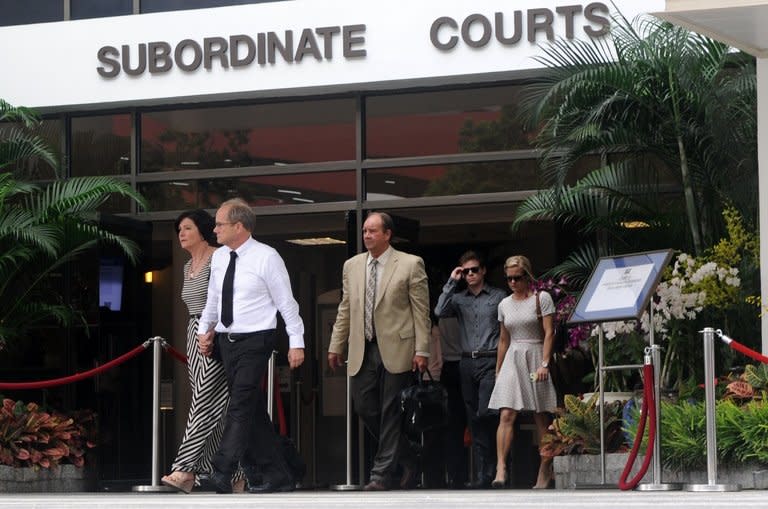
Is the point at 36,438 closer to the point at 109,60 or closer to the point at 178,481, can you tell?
the point at 178,481

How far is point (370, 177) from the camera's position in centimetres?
1547

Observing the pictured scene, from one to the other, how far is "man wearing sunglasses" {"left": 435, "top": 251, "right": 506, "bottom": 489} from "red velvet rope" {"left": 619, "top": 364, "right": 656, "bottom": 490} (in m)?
2.40

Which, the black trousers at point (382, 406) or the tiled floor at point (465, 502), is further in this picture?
the black trousers at point (382, 406)

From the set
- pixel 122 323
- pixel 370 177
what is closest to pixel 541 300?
pixel 370 177

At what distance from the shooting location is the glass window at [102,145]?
1620 centimetres

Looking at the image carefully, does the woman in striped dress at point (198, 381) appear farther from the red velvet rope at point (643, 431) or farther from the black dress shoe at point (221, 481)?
the red velvet rope at point (643, 431)

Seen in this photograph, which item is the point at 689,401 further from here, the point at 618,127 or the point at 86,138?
the point at 86,138

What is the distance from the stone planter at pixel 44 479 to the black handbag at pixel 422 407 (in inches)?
121

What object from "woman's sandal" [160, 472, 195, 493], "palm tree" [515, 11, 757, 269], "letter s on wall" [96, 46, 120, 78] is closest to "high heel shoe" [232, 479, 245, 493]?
"woman's sandal" [160, 472, 195, 493]

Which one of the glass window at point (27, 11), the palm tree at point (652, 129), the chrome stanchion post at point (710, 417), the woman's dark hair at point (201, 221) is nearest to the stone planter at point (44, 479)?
the woman's dark hair at point (201, 221)

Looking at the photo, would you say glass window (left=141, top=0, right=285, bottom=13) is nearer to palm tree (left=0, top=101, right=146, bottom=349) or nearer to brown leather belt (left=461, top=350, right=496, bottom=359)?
palm tree (left=0, top=101, right=146, bottom=349)

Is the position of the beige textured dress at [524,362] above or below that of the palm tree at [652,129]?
below

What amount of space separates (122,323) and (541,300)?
447 centimetres

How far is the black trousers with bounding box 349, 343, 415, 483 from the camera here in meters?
12.5
